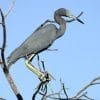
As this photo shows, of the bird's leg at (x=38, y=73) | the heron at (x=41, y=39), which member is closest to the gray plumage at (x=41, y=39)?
the heron at (x=41, y=39)

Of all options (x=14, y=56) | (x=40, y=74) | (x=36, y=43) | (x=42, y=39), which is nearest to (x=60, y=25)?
(x=42, y=39)

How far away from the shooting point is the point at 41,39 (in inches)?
337

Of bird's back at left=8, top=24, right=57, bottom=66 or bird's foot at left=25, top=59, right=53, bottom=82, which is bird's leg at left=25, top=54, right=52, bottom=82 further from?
bird's back at left=8, top=24, right=57, bottom=66

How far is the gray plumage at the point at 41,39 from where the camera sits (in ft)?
24.9

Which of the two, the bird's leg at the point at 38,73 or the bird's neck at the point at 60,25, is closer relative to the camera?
the bird's leg at the point at 38,73

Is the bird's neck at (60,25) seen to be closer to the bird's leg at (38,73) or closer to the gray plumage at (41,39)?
the gray plumage at (41,39)

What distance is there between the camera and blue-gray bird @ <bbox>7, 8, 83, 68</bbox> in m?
7.61

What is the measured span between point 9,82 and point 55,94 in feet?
2.93

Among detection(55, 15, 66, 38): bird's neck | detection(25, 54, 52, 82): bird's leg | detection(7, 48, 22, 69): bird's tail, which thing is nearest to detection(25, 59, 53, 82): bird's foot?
detection(25, 54, 52, 82): bird's leg

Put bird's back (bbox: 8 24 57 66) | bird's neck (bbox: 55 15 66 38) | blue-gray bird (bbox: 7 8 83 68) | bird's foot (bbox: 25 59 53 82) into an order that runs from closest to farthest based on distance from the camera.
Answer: bird's foot (bbox: 25 59 53 82), bird's back (bbox: 8 24 57 66), blue-gray bird (bbox: 7 8 83 68), bird's neck (bbox: 55 15 66 38)

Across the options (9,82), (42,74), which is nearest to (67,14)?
(42,74)

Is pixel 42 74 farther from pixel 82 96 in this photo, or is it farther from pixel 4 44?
pixel 4 44

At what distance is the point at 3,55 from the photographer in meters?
5.05

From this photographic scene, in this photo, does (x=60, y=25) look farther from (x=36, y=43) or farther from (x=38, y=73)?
(x=38, y=73)
